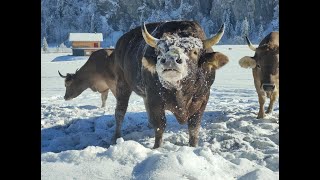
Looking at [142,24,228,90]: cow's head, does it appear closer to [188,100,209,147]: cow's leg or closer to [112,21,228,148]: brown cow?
[112,21,228,148]: brown cow

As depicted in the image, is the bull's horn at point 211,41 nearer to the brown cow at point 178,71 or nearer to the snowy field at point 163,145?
the brown cow at point 178,71

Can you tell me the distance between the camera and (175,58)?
417 centimetres

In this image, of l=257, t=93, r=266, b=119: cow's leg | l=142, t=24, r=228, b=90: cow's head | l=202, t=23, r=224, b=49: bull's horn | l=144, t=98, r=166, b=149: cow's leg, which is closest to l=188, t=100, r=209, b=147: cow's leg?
l=144, t=98, r=166, b=149: cow's leg

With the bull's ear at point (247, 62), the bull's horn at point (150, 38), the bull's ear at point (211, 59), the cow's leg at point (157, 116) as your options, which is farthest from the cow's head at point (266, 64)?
the bull's horn at point (150, 38)

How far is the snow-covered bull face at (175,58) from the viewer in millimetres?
4184

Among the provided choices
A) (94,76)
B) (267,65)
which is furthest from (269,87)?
(94,76)

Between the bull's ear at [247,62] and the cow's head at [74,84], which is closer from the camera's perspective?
the bull's ear at [247,62]

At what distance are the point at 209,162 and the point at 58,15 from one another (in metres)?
133

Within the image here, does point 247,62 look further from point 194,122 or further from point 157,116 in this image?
point 157,116

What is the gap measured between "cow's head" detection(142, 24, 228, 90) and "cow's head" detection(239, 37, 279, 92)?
164 cm

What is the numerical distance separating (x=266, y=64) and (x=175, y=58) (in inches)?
115
